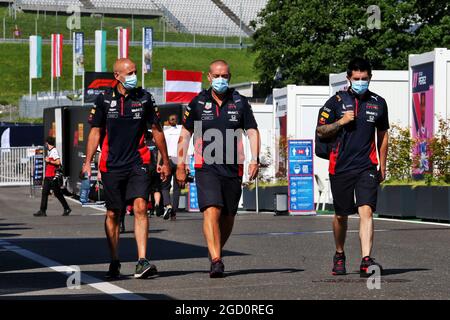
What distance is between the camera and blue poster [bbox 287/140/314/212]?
2825 centimetres

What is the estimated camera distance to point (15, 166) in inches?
2088

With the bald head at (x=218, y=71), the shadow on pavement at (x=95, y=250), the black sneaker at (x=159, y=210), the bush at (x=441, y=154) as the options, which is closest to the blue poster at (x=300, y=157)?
the black sneaker at (x=159, y=210)

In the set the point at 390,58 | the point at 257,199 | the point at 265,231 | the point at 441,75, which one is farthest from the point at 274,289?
the point at 390,58

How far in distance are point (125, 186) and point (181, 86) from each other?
34.1m

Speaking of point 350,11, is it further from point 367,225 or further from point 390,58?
point 367,225

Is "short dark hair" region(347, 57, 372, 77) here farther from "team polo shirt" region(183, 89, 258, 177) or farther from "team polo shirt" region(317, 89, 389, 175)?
"team polo shirt" region(183, 89, 258, 177)

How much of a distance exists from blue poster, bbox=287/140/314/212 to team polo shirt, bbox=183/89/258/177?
16131mm

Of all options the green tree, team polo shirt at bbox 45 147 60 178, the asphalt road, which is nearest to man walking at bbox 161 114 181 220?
the asphalt road

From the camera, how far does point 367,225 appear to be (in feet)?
38.9

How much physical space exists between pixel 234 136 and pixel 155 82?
93402mm

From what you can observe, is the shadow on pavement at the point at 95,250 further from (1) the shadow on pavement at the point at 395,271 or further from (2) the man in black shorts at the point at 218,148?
(1) the shadow on pavement at the point at 395,271

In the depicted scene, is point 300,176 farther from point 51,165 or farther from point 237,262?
point 237,262

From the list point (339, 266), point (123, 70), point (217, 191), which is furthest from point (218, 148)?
point (339, 266)

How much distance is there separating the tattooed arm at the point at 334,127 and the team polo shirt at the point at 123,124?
1476mm
